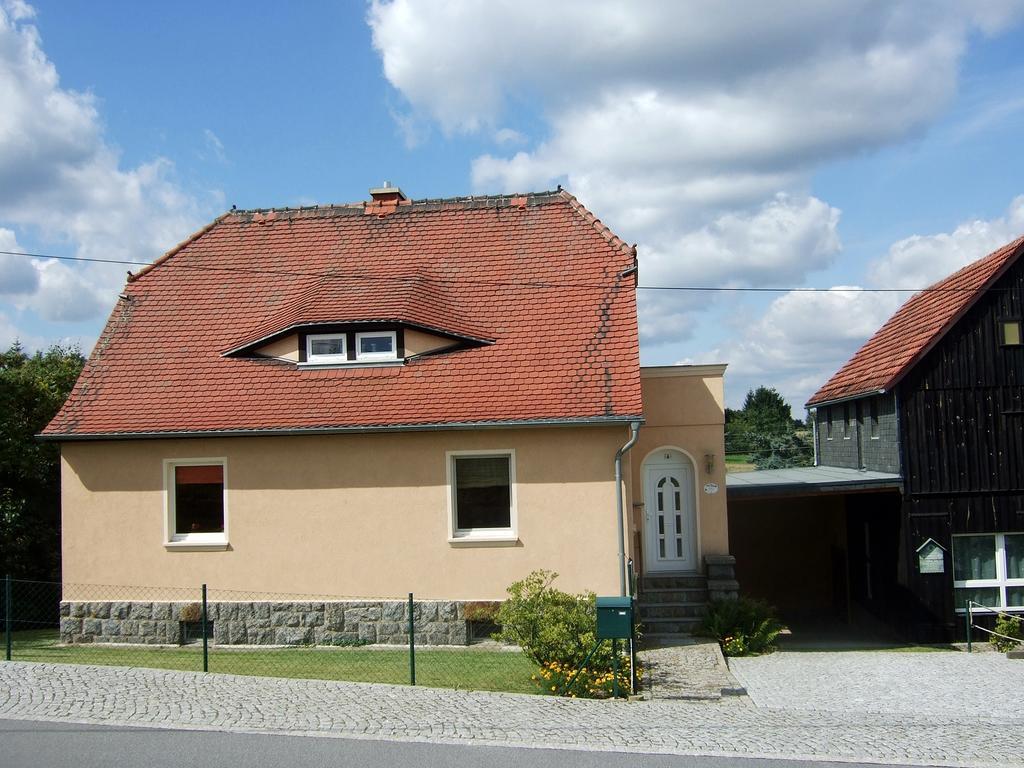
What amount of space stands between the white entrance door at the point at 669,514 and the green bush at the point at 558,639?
510 cm

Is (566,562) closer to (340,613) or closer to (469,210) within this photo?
(340,613)

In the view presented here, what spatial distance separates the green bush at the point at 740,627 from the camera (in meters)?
15.2

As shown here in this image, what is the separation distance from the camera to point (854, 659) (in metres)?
15.4

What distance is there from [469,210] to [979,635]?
40.7 ft

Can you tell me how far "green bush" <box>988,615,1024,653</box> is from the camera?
55.6 ft

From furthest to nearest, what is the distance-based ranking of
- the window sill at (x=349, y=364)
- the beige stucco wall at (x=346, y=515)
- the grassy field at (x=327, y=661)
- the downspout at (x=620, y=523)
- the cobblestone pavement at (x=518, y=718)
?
the window sill at (x=349, y=364) → the beige stucco wall at (x=346, y=515) → the downspout at (x=620, y=523) → the grassy field at (x=327, y=661) → the cobblestone pavement at (x=518, y=718)

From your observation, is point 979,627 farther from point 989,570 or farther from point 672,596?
point 672,596

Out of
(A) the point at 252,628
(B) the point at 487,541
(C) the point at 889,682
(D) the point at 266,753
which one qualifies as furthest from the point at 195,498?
(C) the point at 889,682

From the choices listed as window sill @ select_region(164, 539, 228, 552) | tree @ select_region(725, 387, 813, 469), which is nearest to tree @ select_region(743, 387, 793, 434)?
tree @ select_region(725, 387, 813, 469)

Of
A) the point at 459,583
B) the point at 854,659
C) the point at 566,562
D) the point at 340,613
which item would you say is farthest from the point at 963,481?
the point at 340,613

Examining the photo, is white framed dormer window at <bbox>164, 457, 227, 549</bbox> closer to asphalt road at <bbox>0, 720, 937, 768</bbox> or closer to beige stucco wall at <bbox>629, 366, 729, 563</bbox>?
asphalt road at <bbox>0, 720, 937, 768</bbox>

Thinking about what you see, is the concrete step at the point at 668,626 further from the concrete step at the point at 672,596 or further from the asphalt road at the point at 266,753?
the asphalt road at the point at 266,753

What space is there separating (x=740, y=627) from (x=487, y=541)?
430 cm

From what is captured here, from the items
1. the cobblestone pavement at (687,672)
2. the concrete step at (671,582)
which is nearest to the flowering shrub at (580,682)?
the cobblestone pavement at (687,672)
